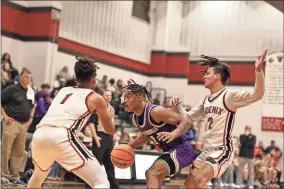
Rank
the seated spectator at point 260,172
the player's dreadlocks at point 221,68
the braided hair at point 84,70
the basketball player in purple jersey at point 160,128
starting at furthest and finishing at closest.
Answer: the seated spectator at point 260,172 → the player's dreadlocks at point 221,68 → the basketball player in purple jersey at point 160,128 → the braided hair at point 84,70

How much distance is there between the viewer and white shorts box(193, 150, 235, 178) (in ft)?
20.7

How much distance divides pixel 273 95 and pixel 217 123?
18.2m

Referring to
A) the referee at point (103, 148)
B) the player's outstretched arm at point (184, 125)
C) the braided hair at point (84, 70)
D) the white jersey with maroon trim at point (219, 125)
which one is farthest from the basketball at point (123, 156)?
the referee at point (103, 148)

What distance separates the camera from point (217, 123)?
648cm

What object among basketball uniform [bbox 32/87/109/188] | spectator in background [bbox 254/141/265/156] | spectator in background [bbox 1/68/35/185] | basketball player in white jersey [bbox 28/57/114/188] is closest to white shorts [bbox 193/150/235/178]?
basketball player in white jersey [bbox 28/57/114/188]

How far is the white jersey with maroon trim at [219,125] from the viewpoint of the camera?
21.2 feet

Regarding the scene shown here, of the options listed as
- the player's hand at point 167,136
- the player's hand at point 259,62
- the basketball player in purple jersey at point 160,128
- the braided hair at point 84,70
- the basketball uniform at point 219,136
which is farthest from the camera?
the basketball uniform at point 219,136

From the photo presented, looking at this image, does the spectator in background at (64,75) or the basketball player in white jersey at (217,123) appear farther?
the spectator in background at (64,75)

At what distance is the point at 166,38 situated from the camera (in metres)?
27.4

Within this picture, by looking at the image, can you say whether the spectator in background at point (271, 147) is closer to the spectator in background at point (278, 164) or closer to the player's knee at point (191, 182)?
the spectator in background at point (278, 164)

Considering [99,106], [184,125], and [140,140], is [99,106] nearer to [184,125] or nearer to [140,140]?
[184,125]

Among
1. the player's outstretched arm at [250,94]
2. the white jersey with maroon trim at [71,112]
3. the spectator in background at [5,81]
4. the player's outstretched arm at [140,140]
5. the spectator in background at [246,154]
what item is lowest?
the spectator in background at [246,154]

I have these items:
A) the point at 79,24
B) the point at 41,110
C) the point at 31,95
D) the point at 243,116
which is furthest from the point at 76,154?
the point at 243,116

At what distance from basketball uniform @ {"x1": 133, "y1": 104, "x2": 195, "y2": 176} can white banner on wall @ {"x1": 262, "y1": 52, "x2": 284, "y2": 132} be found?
18107 mm
